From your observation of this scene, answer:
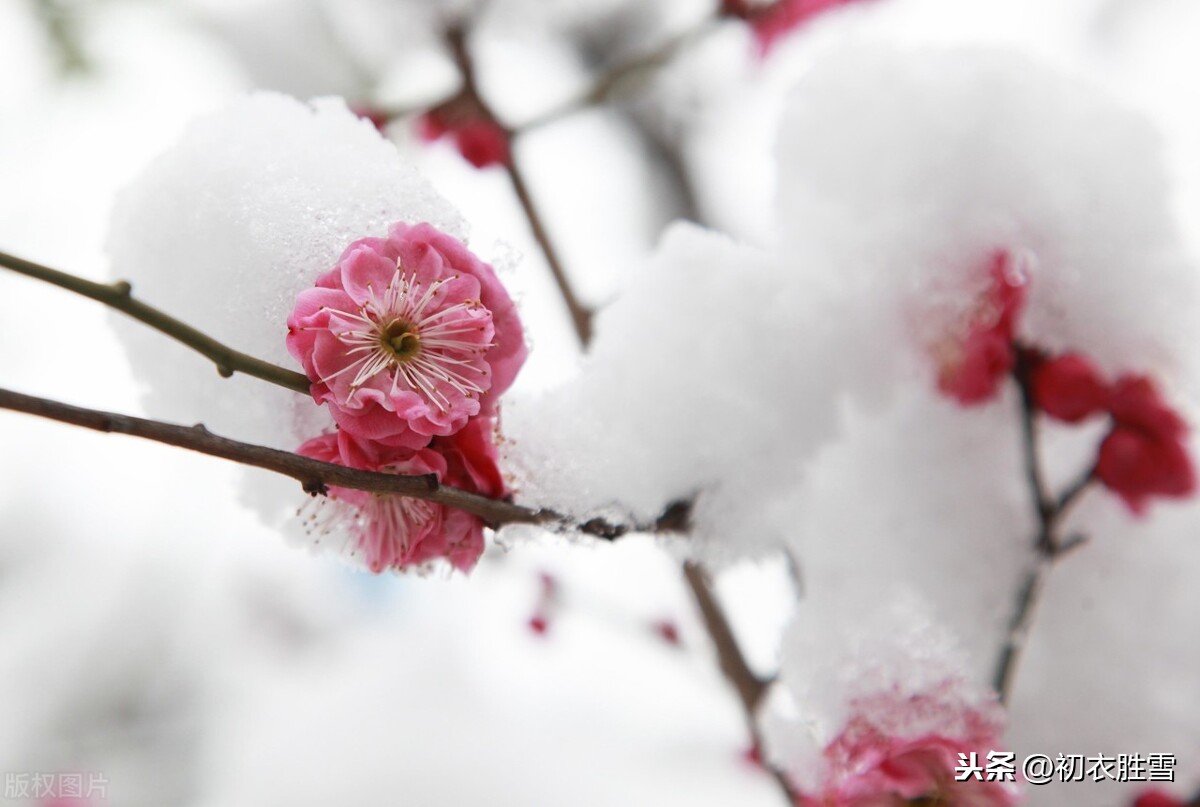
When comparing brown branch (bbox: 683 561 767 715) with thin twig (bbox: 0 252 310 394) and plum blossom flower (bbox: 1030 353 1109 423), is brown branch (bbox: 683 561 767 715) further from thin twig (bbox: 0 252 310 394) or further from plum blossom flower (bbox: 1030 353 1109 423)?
thin twig (bbox: 0 252 310 394)

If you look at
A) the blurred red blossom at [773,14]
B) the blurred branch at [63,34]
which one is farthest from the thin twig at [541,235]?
the blurred branch at [63,34]

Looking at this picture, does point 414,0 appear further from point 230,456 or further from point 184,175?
point 230,456

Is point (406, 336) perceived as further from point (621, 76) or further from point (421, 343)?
point (621, 76)

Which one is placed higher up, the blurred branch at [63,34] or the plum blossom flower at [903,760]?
the blurred branch at [63,34]

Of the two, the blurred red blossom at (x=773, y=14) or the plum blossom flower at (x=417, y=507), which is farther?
the blurred red blossom at (x=773, y=14)

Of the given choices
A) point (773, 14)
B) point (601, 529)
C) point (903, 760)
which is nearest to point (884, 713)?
point (903, 760)

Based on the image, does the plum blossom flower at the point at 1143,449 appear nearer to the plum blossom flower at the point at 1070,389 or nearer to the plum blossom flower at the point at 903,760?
the plum blossom flower at the point at 1070,389
